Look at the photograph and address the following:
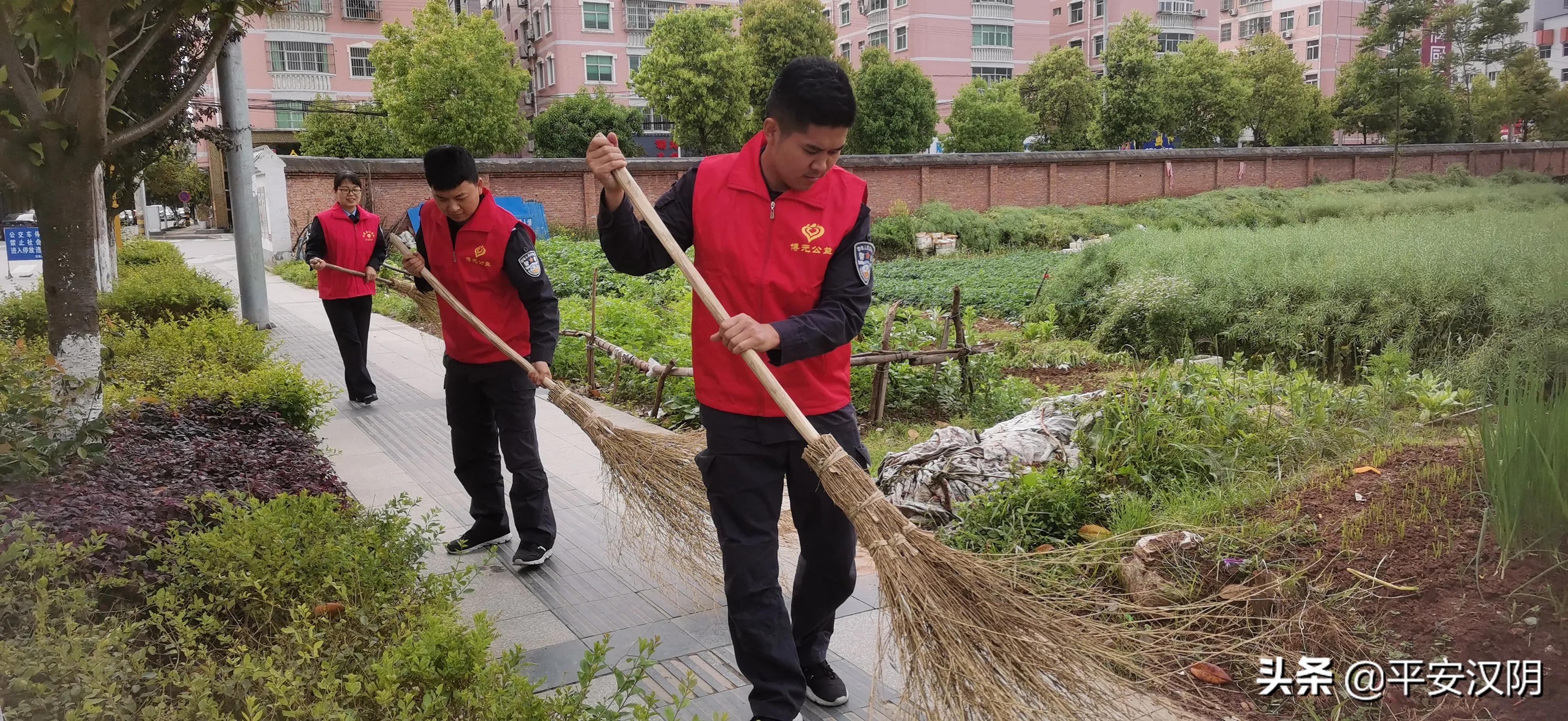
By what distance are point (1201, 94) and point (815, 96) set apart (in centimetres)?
3254

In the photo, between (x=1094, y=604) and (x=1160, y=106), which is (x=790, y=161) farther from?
(x=1160, y=106)

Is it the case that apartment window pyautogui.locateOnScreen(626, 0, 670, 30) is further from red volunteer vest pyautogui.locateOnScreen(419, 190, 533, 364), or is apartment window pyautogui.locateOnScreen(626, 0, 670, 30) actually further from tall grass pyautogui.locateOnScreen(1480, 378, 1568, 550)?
tall grass pyautogui.locateOnScreen(1480, 378, 1568, 550)

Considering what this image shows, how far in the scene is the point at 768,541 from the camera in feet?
9.12

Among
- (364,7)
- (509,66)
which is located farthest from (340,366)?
(364,7)

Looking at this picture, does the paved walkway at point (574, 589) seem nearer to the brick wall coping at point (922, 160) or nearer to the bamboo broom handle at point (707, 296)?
the bamboo broom handle at point (707, 296)

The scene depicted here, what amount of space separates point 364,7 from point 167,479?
121 ft

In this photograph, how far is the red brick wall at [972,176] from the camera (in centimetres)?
1981

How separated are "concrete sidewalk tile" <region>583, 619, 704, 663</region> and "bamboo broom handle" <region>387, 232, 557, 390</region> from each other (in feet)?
3.07

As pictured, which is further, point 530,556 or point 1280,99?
point 1280,99

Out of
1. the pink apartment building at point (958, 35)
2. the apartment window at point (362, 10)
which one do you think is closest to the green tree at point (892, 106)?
the pink apartment building at point (958, 35)

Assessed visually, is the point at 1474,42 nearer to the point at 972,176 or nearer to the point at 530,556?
the point at 530,556

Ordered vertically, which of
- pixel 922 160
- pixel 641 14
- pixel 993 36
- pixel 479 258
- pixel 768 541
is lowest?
pixel 768 541

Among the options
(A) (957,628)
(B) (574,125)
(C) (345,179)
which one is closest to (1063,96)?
(B) (574,125)

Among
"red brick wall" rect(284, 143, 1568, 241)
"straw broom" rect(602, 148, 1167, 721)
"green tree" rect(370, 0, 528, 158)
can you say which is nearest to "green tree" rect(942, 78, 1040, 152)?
"red brick wall" rect(284, 143, 1568, 241)
